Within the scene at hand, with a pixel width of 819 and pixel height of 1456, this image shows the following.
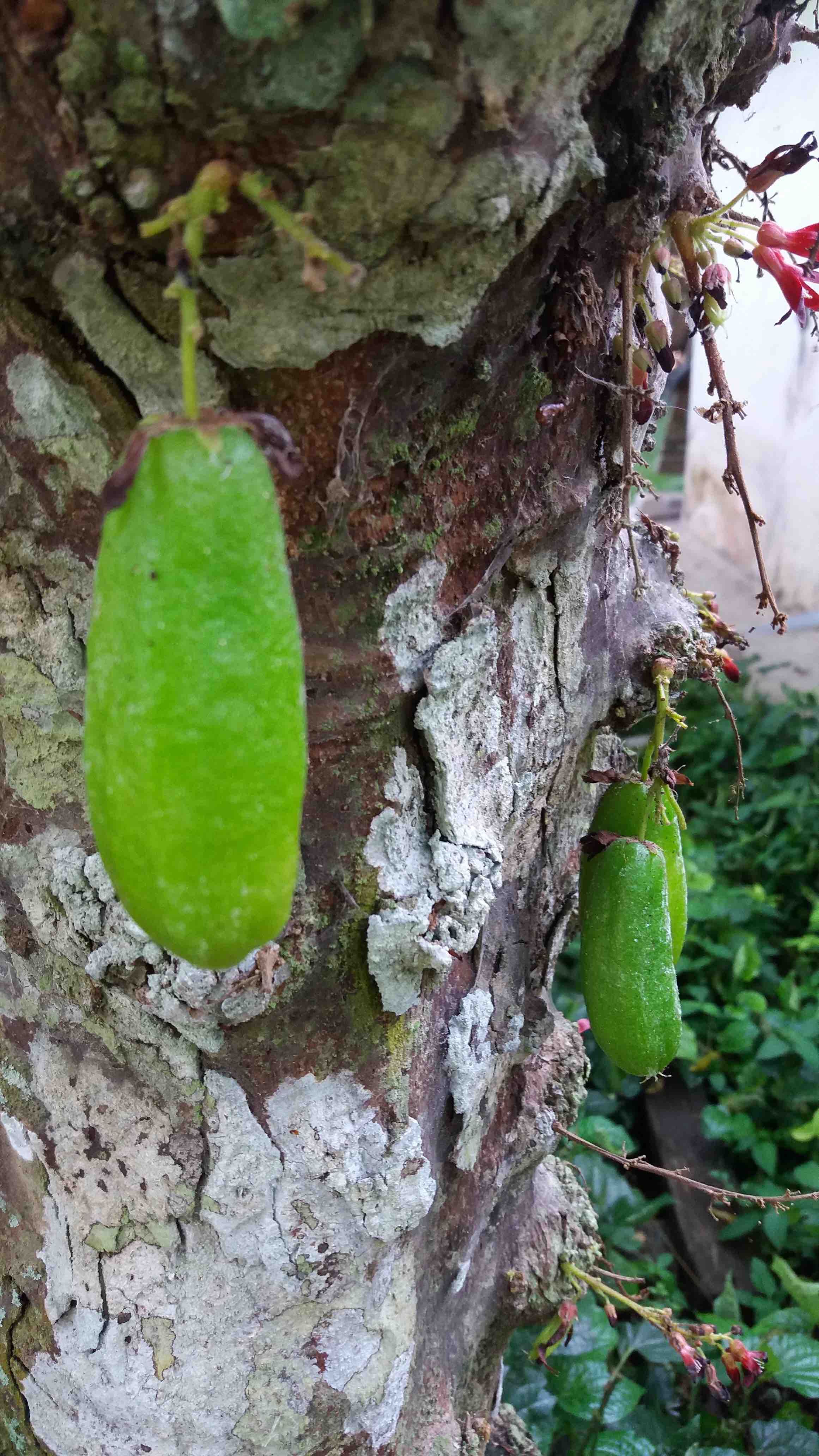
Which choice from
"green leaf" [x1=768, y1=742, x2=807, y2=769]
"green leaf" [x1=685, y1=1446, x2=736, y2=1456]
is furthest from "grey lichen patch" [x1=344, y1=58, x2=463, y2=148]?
"green leaf" [x1=768, y1=742, x2=807, y2=769]

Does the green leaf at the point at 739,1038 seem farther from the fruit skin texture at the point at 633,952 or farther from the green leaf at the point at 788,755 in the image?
the fruit skin texture at the point at 633,952

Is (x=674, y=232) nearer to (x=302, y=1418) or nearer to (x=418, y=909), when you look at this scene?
(x=418, y=909)

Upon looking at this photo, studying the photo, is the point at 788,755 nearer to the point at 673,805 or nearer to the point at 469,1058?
the point at 673,805

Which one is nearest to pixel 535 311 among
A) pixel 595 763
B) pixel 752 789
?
pixel 595 763

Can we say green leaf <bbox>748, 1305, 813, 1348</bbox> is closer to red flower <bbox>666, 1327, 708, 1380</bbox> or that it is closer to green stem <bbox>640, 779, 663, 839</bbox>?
red flower <bbox>666, 1327, 708, 1380</bbox>

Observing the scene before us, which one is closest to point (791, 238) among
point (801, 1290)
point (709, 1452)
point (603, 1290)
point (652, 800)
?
point (652, 800)

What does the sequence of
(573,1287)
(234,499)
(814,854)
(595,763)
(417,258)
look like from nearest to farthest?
(234,499) < (417,258) < (595,763) < (573,1287) < (814,854)
